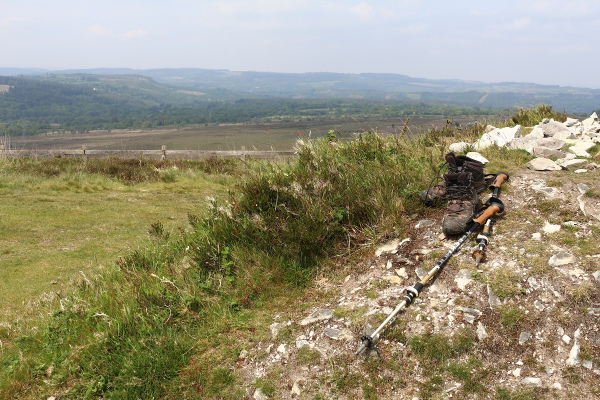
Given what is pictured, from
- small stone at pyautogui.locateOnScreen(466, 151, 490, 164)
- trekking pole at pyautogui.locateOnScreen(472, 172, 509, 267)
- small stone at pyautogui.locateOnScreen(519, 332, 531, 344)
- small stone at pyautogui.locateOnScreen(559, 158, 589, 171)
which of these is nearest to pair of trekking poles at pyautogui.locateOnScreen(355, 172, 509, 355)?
trekking pole at pyautogui.locateOnScreen(472, 172, 509, 267)

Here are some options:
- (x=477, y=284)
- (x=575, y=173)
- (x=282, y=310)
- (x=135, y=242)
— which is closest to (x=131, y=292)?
(x=282, y=310)

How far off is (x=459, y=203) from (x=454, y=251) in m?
0.80

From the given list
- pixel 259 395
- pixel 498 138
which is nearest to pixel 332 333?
pixel 259 395

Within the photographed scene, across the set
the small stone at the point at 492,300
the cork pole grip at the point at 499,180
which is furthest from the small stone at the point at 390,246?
the cork pole grip at the point at 499,180

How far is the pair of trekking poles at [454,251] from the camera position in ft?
10.8

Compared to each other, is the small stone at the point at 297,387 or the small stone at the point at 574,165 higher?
the small stone at the point at 574,165

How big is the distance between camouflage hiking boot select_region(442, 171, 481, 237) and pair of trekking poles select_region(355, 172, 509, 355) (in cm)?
11

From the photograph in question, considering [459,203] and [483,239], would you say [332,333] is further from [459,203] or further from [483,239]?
[459,203]

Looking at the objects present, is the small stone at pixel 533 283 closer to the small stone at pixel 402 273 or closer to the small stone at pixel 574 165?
the small stone at pixel 402 273

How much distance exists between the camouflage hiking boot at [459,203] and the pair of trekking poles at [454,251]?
11 centimetres

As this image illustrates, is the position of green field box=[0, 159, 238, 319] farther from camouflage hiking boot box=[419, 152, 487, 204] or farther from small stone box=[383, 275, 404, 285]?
camouflage hiking boot box=[419, 152, 487, 204]

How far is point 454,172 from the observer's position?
4965 mm

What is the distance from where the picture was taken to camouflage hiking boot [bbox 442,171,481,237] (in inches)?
168

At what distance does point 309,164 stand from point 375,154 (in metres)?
1.24
